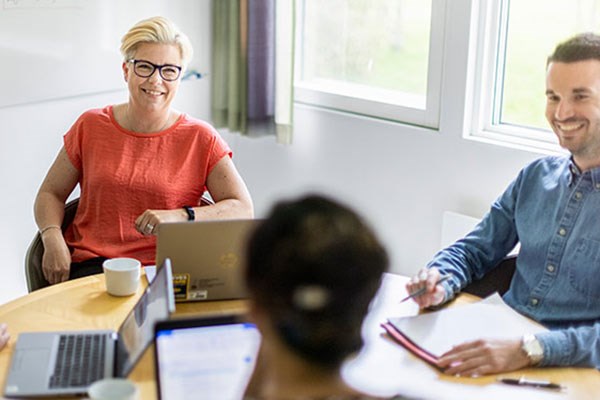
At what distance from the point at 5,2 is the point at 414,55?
1.50 meters

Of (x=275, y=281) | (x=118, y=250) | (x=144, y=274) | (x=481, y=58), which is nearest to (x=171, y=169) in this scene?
(x=118, y=250)

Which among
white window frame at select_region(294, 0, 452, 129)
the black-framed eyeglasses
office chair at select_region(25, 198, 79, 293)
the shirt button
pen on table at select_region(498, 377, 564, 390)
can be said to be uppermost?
the black-framed eyeglasses

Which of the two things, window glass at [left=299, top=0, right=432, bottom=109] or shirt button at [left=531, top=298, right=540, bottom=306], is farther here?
window glass at [left=299, top=0, right=432, bottom=109]

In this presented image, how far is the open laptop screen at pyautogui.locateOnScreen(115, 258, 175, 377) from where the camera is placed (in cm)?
164

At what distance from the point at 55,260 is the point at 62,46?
104 cm

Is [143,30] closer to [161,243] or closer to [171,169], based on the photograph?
[171,169]

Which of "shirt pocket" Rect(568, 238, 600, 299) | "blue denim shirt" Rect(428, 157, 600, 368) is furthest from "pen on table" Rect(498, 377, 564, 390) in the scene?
"shirt pocket" Rect(568, 238, 600, 299)

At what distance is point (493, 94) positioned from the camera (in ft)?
10.1

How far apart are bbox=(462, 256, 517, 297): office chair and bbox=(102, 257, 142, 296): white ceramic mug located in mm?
887

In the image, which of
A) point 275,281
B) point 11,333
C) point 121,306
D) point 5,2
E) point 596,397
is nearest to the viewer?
point 275,281

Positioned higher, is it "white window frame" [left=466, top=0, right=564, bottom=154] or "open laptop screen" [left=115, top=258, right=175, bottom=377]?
"white window frame" [left=466, top=0, right=564, bottom=154]

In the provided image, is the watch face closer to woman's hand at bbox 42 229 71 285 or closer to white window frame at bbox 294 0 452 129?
woman's hand at bbox 42 229 71 285

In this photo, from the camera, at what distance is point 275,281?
969 millimetres

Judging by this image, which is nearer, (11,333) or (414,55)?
(11,333)
